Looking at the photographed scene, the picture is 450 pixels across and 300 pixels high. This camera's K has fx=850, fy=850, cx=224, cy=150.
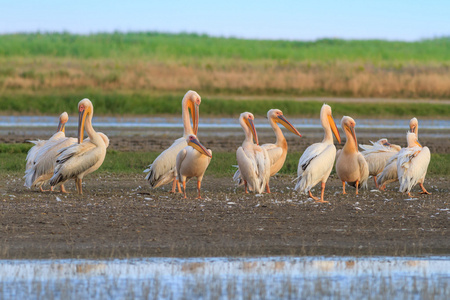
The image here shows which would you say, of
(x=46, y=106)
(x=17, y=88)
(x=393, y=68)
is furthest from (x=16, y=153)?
(x=393, y=68)

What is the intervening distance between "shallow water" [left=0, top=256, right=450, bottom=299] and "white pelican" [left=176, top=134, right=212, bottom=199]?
3849 mm

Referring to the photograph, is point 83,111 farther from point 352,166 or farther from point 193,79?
point 193,79

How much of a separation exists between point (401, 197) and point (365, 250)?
3.65 m

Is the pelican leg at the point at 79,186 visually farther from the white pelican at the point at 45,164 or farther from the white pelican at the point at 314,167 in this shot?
the white pelican at the point at 314,167

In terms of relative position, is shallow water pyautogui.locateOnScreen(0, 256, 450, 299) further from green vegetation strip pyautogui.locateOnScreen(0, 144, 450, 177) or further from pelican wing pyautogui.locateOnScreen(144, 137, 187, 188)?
green vegetation strip pyautogui.locateOnScreen(0, 144, 450, 177)

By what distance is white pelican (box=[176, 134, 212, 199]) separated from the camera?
10773mm

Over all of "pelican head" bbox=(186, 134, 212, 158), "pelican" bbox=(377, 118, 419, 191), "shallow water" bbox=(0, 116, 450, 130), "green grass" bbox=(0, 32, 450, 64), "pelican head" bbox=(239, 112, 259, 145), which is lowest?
"shallow water" bbox=(0, 116, 450, 130)

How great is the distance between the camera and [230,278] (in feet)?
20.9

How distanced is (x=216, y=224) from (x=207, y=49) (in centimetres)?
4470

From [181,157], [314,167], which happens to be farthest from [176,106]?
[314,167]

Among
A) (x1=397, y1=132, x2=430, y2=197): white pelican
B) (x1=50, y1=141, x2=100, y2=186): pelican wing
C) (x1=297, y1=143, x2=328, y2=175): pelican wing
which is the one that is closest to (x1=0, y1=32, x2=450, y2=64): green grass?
(x1=397, y1=132, x2=430, y2=197): white pelican

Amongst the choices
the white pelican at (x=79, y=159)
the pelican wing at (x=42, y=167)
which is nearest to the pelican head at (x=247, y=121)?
the white pelican at (x=79, y=159)

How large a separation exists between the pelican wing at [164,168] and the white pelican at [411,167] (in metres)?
2.89

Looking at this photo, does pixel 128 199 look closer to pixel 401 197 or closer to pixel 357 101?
pixel 401 197
